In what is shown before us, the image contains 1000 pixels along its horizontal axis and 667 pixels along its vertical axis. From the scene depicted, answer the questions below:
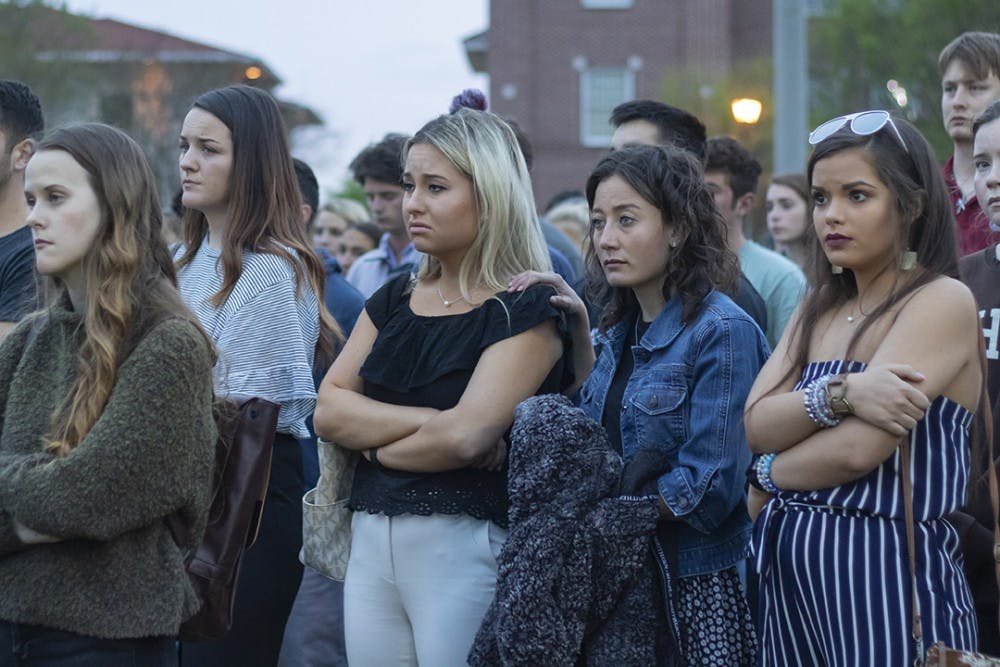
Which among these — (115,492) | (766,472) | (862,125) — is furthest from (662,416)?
(115,492)

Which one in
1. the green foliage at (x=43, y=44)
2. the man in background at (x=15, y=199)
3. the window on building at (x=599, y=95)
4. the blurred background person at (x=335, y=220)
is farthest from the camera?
the window on building at (x=599, y=95)

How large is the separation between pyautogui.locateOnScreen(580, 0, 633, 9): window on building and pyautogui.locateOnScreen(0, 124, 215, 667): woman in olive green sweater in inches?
1397

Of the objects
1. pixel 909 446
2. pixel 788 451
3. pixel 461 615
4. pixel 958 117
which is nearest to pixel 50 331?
pixel 461 615

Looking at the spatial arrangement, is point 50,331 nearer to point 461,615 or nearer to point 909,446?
point 461,615

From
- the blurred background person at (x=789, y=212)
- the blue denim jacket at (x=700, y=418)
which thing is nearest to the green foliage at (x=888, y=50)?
the blurred background person at (x=789, y=212)

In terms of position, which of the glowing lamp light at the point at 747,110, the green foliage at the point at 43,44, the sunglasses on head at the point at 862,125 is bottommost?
the sunglasses on head at the point at 862,125

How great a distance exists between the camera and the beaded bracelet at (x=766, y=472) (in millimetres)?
3623

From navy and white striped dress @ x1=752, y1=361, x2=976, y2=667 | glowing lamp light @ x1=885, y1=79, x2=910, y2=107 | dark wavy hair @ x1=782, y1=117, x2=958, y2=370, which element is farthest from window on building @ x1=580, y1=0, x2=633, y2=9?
navy and white striped dress @ x1=752, y1=361, x2=976, y2=667

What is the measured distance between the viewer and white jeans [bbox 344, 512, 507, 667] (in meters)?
3.94

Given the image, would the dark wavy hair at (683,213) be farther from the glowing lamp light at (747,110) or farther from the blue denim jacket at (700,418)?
the glowing lamp light at (747,110)

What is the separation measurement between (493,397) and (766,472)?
858 mm

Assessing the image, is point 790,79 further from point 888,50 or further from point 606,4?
point 606,4

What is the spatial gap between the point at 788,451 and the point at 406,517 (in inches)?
46.8

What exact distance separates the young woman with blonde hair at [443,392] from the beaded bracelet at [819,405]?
0.94m
